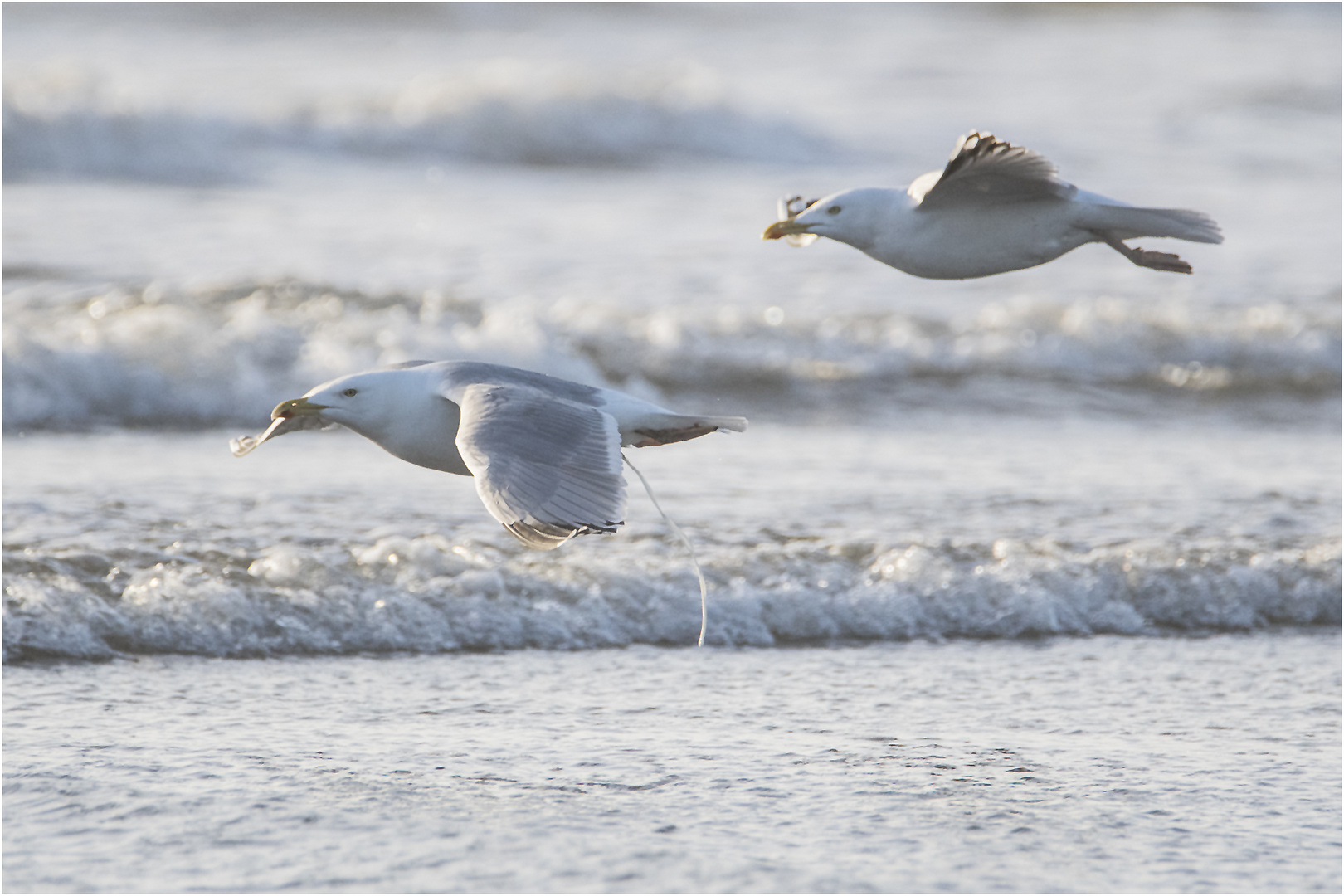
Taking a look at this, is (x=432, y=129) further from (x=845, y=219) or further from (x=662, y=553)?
(x=845, y=219)

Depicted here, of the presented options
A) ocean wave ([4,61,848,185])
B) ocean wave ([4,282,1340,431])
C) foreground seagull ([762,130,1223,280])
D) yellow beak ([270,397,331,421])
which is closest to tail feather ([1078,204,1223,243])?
foreground seagull ([762,130,1223,280])

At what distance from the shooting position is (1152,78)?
19719 mm

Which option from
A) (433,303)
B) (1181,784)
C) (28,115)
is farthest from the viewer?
(28,115)

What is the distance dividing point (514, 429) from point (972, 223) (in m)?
1.27

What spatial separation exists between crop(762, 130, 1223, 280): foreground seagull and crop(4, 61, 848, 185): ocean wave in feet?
33.7

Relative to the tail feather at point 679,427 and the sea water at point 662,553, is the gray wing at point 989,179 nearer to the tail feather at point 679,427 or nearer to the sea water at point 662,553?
the tail feather at point 679,427

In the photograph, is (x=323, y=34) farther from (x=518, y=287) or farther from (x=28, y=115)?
(x=518, y=287)

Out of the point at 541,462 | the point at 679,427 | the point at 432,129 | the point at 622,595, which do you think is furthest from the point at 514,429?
the point at 432,129

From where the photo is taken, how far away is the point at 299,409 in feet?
12.0

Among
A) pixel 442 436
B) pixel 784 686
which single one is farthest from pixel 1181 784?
pixel 442 436

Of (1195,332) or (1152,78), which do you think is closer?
(1195,332)

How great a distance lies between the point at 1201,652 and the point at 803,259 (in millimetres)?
6486

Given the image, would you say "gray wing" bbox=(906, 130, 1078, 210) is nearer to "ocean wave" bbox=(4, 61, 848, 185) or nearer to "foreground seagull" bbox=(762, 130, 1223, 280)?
"foreground seagull" bbox=(762, 130, 1223, 280)

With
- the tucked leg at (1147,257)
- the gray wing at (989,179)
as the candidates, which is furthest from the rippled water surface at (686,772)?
the gray wing at (989,179)
